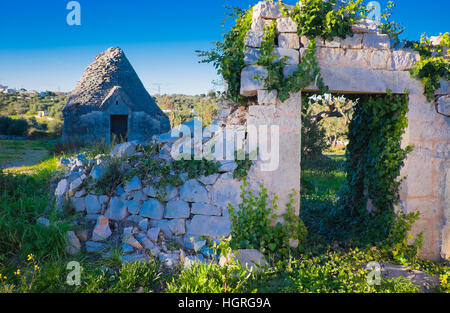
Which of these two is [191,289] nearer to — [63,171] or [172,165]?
[172,165]

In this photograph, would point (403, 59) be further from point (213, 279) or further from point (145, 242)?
point (145, 242)

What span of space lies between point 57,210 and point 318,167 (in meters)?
9.45

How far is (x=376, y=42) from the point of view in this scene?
13.8ft

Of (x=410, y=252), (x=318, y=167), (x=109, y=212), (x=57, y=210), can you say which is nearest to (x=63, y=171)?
(x=57, y=210)

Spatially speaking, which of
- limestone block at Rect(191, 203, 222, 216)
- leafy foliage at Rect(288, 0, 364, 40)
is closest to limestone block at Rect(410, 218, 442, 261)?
limestone block at Rect(191, 203, 222, 216)

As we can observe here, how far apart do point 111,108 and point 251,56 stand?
8.78 metres

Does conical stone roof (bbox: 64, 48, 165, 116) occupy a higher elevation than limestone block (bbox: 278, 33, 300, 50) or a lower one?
higher

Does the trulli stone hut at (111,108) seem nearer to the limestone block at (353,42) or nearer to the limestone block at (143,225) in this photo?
the limestone block at (143,225)

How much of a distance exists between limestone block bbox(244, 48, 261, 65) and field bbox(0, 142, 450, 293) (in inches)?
103

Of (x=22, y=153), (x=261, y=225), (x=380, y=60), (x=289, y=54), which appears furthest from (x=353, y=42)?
(x=22, y=153)

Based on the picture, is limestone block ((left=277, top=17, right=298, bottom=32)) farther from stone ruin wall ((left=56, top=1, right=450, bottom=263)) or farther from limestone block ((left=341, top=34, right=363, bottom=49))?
limestone block ((left=341, top=34, right=363, bottom=49))

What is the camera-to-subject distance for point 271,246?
12.8 ft

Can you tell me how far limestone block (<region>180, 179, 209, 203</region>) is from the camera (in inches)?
169

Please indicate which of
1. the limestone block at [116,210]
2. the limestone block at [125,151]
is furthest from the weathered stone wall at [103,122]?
the limestone block at [116,210]
